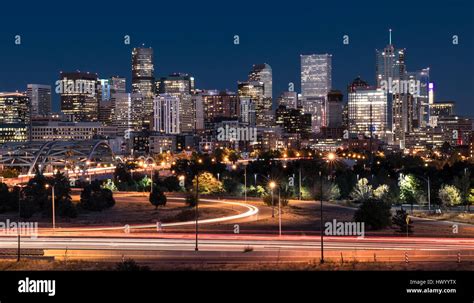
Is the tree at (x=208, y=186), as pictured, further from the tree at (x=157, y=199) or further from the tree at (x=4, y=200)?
the tree at (x=4, y=200)

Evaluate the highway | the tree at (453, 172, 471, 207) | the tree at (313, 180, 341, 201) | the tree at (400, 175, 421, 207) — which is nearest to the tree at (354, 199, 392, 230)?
the highway

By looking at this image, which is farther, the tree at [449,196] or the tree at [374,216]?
the tree at [449,196]

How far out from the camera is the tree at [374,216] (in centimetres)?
3765

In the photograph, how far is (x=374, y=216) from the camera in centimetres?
3766

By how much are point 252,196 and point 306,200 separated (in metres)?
6.46

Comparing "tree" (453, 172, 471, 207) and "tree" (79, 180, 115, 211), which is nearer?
"tree" (79, 180, 115, 211)

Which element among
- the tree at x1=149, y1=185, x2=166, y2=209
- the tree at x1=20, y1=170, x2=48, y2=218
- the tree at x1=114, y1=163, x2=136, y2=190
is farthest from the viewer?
the tree at x1=114, y1=163, x2=136, y2=190

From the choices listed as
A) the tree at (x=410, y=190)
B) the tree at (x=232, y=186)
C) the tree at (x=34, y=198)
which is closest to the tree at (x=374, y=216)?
the tree at (x=410, y=190)

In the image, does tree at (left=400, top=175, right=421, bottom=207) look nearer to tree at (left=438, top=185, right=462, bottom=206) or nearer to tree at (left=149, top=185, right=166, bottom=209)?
tree at (left=438, top=185, right=462, bottom=206)

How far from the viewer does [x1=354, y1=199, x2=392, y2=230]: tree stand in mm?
37650

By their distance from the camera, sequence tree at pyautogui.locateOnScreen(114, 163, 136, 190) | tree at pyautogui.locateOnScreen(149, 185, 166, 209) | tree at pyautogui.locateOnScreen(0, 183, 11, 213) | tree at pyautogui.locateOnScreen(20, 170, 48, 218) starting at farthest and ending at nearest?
1. tree at pyautogui.locateOnScreen(114, 163, 136, 190)
2. tree at pyautogui.locateOnScreen(149, 185, 166, 209)
3. tree at pyautogui.locateOnScreen(0, 183, 11, 213)
4. tree at pyautogui.locateOnScreen(20, 170, 48, 218)

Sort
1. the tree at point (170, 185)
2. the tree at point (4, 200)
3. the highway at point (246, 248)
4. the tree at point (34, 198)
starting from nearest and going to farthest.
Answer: the highway at point (246, 248), the tree at point (34, 198), the tree at point (4, 200), the tree at point (170, 185)

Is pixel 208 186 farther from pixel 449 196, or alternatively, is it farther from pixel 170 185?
pixel 449 196

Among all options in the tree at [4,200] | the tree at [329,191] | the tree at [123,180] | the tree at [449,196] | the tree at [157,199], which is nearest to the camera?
the tree at [4,200]
